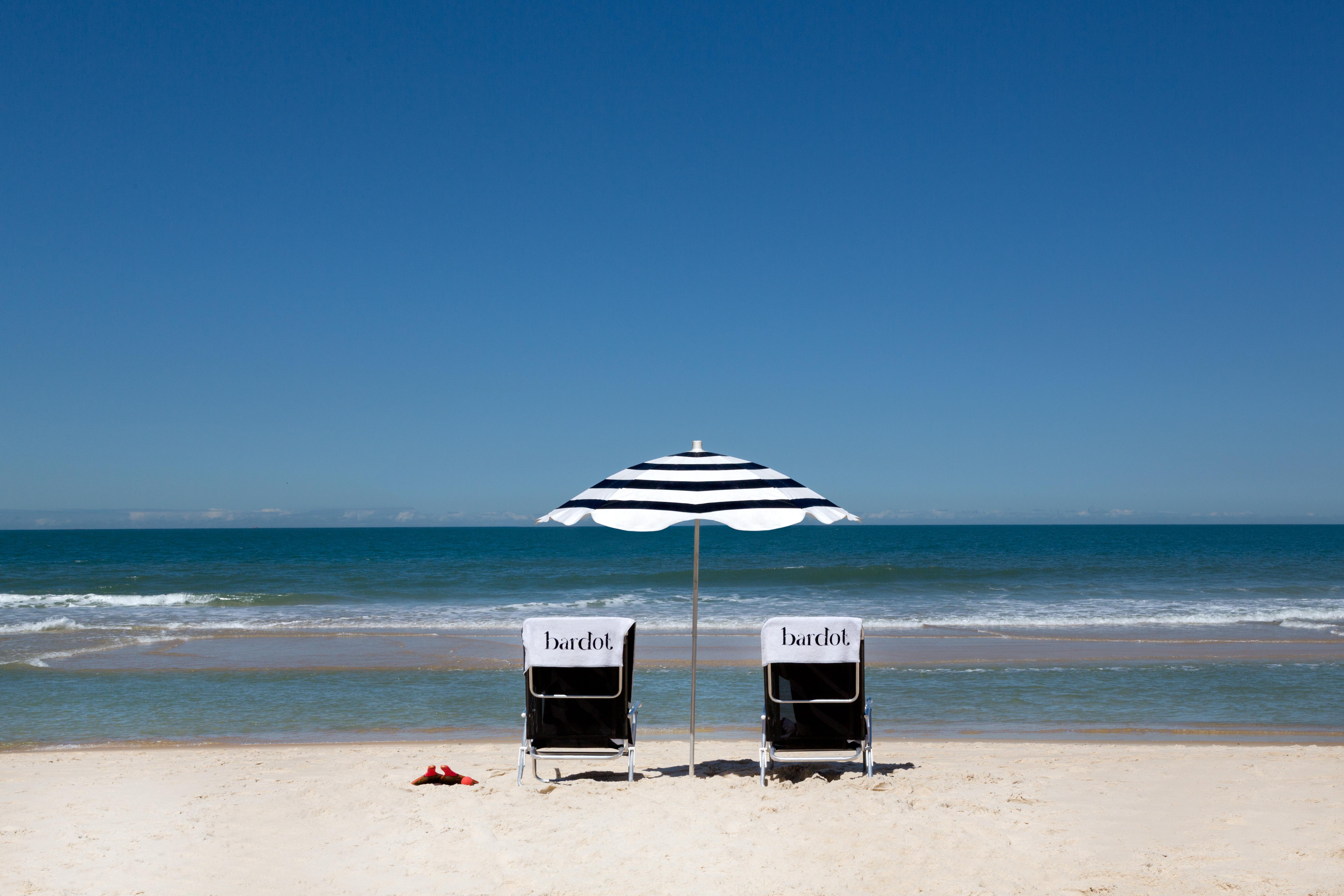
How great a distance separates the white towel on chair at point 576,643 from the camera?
19.9 ft

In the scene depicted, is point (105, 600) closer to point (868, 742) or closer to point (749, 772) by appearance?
point (749, 772)

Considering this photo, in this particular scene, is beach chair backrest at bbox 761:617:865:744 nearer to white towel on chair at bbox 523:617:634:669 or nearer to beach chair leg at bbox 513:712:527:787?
white towel on chair at bbox 523:617:634:669

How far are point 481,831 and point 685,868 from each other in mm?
1248

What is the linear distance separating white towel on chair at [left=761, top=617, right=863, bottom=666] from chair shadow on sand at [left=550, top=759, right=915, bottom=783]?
2.35 ft

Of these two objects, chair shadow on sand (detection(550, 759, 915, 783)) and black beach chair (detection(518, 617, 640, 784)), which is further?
chair shadow on sand (detection(550, 759, 915, 783))

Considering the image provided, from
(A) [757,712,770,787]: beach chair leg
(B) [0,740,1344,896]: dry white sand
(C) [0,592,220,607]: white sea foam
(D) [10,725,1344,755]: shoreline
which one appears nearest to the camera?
(B) [0,740,1344,896]: dry white sand

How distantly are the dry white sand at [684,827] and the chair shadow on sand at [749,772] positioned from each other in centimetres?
3

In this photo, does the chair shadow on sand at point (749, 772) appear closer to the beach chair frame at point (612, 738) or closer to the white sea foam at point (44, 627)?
the beach chair frame at point (612, 738)

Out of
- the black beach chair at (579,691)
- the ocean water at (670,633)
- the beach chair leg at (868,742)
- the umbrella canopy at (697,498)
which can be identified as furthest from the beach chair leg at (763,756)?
the ocean water at (670,633)

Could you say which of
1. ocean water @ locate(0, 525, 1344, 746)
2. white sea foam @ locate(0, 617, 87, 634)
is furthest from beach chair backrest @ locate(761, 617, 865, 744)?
white sea foam @ locate(0, 617, 87, 634)

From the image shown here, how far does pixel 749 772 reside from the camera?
253 inches

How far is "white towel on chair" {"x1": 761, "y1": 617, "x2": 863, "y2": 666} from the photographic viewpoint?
6.11m

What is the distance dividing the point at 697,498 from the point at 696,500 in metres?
0.02

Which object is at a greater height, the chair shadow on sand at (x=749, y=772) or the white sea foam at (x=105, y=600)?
the chair shadow on sand at (x=749, y=772)
